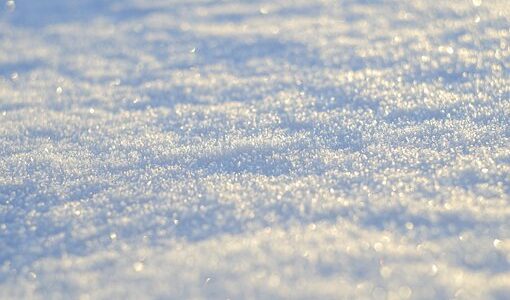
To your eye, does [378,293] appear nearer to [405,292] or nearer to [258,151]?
[405,292]

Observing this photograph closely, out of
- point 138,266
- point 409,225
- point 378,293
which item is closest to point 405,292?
point 378,293

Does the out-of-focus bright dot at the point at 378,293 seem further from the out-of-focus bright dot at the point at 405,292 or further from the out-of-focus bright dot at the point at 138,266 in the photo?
the out-of-focus bright dot at the point at 138,266

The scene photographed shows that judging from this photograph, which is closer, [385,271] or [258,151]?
[385,271]

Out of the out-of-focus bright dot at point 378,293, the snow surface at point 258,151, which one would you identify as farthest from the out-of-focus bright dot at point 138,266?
the out-of-focus bright dot at point 378,293

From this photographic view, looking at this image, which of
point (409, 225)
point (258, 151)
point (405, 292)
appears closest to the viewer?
point (405, 292)

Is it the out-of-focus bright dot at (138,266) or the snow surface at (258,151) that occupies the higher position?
the snow surface at (258,151)

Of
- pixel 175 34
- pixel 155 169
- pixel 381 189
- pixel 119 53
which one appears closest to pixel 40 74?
pixel 119 53

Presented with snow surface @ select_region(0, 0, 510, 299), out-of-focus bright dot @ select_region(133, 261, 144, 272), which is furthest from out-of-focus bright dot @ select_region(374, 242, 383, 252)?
out-of-focus bright dot @ select_region(133, 261, 144, 272)

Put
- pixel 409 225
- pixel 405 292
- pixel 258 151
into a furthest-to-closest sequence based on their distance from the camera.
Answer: pixel 258 151
pixel 409 225
pixel 405 292
